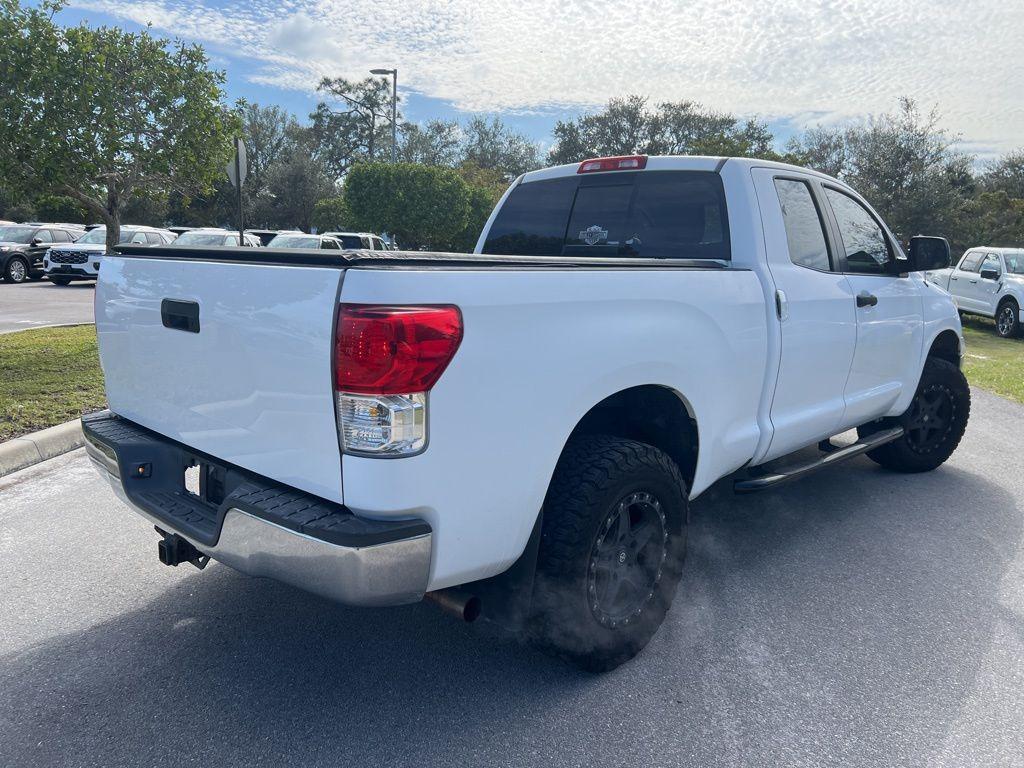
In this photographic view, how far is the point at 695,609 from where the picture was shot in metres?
3.49

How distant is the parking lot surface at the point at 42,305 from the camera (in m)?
12.7

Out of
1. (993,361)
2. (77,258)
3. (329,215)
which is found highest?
(329,215)

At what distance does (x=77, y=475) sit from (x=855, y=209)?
17.2ft

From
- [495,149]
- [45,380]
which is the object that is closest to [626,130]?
[495,149]

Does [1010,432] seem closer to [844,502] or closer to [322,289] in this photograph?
[844,502]

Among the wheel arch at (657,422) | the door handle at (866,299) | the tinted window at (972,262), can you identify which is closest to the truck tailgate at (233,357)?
the wheel arch at (657,422)

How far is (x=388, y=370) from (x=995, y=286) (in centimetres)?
1773

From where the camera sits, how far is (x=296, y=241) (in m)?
18.2

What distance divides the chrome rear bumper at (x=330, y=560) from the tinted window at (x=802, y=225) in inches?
103

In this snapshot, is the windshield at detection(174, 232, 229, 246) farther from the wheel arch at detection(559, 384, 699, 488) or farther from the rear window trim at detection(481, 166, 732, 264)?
the wheel arch at detection(559, 384, 699, 488)

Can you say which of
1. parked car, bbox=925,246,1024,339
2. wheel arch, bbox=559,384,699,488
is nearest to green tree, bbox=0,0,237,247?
wheel arch, bbox=559,384,699,488

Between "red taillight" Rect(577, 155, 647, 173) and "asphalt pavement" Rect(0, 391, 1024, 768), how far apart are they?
2.06 meters

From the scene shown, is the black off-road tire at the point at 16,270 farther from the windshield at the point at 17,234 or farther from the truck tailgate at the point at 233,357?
the truck tailgate at the point at 233,357

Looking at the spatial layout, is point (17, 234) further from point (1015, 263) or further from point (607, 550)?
point (1015, 263)
